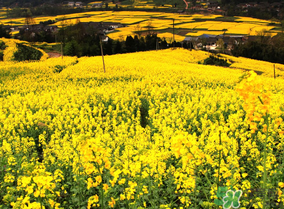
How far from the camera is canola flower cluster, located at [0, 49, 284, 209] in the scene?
3852 millimetres

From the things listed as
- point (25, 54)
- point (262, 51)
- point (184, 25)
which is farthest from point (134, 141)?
point (184, 25)

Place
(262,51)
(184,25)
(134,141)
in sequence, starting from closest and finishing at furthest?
(134,141), (262,51), (184,25)

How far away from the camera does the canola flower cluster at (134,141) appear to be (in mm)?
3852

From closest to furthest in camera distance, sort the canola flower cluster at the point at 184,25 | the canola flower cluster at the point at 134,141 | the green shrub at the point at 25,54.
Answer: the canola flower cluster at the point at 134,141 < the green shrub at the point at 25,54 < the canola flower cluster at the point at 184,25

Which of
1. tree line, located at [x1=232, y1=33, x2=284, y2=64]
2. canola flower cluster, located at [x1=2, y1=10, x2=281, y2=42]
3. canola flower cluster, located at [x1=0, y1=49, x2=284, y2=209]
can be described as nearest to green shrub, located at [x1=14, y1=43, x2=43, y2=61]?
canola flower cluster, located at [x1=0, y1=49, x2=284, y2=209]

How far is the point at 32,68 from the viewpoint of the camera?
29.7 metres

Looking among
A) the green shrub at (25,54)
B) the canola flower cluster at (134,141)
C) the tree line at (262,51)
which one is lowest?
the tree line at (262,51)

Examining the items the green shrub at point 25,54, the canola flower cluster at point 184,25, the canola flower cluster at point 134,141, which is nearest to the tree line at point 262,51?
the canola flower cluster at point 184,25

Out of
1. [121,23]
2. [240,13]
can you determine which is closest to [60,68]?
[121,23]

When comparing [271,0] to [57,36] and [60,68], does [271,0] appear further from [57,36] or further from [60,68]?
[60,68]

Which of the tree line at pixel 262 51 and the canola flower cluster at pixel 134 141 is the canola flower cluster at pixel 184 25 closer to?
the tree line at pixel 262 51

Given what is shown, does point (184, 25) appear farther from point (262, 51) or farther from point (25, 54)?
point (25, 54)

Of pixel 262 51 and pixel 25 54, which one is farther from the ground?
pixel 25 54

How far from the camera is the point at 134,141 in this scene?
8008 millimetres
